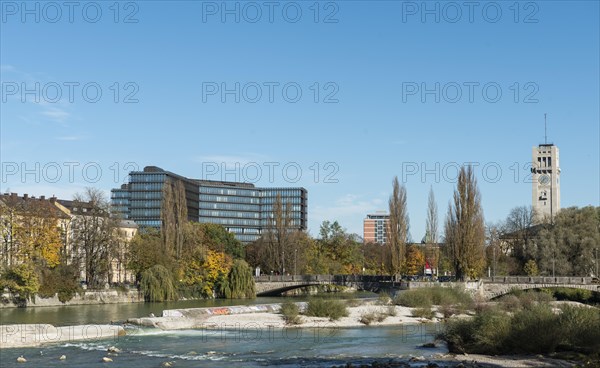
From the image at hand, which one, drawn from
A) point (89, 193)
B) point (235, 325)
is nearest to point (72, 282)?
point (89, 193)

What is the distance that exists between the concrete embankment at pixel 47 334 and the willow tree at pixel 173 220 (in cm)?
4311

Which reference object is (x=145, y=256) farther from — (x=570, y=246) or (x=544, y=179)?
(x=544, y=179)

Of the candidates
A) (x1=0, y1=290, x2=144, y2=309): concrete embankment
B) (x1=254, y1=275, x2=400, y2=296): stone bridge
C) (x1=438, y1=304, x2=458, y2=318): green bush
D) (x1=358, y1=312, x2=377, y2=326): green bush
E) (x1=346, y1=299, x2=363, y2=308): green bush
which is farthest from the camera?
(x1=254, y1=275, x2=400, y2=296): stone bridge

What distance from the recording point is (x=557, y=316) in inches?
1508

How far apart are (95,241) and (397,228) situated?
35.1m

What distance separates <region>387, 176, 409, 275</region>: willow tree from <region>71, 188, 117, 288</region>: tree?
3219 centimetres

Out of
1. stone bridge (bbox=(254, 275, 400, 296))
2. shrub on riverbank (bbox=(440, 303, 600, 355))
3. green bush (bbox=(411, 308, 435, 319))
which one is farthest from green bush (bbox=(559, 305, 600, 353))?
stone bridge (bbox=(254, 275, 400, 296))

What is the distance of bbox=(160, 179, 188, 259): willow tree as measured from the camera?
9331 centimetres

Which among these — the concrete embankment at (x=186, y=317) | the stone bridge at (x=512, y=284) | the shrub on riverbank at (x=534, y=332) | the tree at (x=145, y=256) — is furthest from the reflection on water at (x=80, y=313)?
the shrub on riverbank at (x=534, y=332)

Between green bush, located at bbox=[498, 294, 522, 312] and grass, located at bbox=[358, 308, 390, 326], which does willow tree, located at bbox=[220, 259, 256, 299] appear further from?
green bush, located at bbox=[498, 294, 522, 312]

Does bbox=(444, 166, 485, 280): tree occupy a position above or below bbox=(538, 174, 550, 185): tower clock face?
below

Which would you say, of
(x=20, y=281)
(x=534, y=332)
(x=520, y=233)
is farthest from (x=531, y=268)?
(x=534, y=332)

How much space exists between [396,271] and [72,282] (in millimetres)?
36398

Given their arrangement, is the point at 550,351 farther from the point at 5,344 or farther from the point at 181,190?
the point at 181,190
